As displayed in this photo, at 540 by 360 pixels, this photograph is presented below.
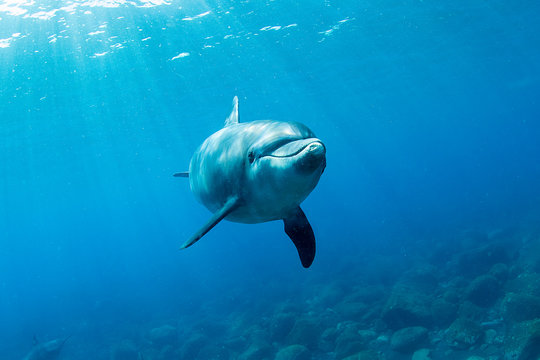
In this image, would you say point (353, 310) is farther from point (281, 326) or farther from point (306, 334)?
point (281, 326)

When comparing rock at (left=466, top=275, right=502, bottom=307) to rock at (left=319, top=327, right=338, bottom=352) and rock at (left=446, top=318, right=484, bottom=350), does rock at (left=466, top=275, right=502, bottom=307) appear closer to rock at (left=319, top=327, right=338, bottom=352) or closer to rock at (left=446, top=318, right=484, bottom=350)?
rock at (left=446, top=318, right=484, bottom=350)

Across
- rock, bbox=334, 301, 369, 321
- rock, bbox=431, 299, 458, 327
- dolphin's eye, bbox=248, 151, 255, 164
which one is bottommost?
rock, bbox=334, 301, 369, 321

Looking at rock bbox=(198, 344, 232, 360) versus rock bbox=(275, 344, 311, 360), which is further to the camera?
rock bbox=(198, 344, 232, 360)

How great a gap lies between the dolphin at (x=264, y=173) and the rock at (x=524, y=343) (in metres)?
5.82

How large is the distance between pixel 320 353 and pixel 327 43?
1767cm

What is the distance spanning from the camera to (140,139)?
34000 millimetres

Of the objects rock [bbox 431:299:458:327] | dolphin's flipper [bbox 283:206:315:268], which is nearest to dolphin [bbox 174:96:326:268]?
dolphin's flipper [bbox 283:206:315:268]

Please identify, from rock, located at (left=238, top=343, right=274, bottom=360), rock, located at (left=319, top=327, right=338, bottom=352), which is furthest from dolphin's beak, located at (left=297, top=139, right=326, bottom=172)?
rock, located at (left=238, top=343, right=274, bottom=360)

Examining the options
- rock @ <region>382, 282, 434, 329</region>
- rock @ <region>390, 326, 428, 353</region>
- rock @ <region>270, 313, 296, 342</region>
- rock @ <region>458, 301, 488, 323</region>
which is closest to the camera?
rock @ <region>390, 326, 428, 353</region>

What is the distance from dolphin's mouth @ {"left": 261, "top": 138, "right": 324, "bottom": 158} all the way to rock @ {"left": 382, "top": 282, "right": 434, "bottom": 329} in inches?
351

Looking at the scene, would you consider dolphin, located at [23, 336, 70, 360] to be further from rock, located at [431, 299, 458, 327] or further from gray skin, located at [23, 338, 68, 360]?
rock, located at [431, 299, 458, 327]

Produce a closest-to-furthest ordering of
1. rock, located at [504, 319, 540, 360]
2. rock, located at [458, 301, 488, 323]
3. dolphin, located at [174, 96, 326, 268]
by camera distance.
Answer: dolphin, located at [174, 96, 326, 268] → rock, located at [504, 319, 540, 360] → rock, located at [458, 301, 488, 323]

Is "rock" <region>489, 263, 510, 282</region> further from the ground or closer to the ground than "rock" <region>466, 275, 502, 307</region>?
closer to the ground

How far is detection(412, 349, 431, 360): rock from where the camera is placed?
8366mm
